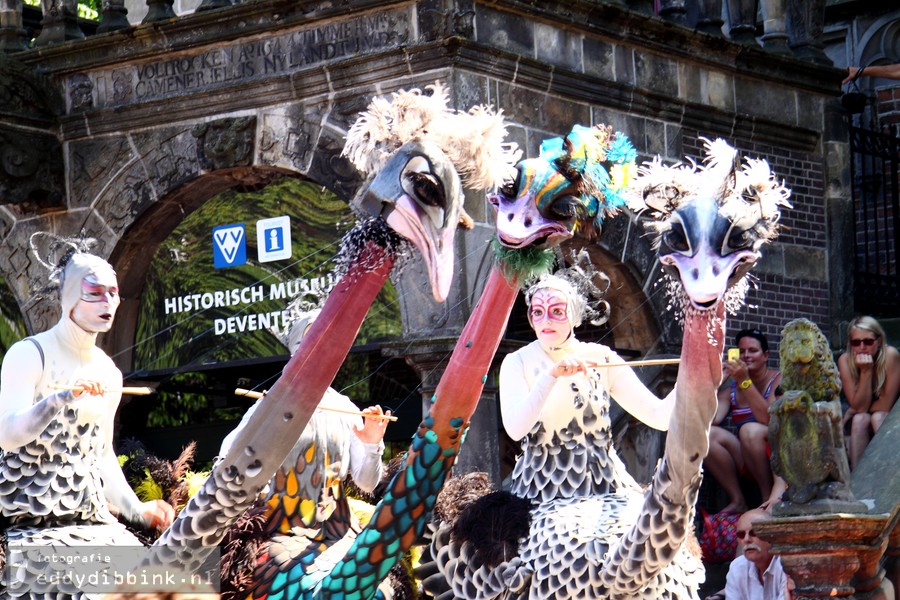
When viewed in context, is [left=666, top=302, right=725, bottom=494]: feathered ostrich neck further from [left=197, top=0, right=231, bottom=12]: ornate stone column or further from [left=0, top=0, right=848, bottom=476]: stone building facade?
[left=197, top=0, right=231, bottom=12]: ornate stone column

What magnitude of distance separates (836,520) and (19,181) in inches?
271

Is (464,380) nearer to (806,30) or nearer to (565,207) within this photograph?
(565,207)

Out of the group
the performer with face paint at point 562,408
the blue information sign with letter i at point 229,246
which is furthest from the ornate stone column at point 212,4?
the performer with face paint at point 562,408

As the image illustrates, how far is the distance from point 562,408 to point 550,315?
39 cm

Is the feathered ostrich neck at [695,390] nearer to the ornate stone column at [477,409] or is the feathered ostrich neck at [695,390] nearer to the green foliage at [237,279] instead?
the ornate stone column at [477,409]

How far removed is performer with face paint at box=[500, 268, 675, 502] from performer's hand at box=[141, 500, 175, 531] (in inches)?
54.1

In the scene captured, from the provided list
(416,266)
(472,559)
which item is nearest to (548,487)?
(472,559)

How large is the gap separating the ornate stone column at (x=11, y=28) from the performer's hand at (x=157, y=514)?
280 inches

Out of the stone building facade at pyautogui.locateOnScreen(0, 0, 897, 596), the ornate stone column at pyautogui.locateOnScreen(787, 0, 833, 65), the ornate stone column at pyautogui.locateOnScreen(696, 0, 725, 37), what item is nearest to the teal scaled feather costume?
the stone building facade at pyautogui.locateOnScreen(0, 0, 897, 596)

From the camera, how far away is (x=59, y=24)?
1381cm

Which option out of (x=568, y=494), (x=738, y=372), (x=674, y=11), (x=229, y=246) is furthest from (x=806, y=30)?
(x=568, y=494)

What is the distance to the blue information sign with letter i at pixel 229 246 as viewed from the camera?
13094mm

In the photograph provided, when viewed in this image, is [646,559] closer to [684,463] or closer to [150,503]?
[684,463]

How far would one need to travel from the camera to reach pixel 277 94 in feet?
41.6
